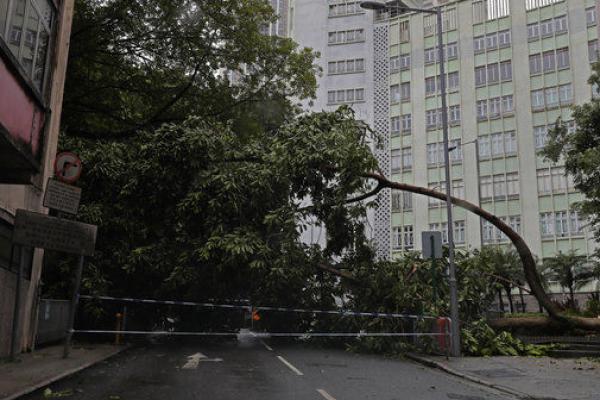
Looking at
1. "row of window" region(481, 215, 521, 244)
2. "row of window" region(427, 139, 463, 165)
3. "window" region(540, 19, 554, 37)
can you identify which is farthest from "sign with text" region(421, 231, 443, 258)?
"window" region(540, 19, 554, 37)

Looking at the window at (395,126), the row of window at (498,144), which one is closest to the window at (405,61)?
the window at (395,126)

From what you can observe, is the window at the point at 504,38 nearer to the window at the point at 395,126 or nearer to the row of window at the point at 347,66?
the window at the point at 395,126

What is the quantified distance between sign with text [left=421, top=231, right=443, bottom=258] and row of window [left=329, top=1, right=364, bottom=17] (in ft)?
160

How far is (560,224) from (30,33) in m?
45.1

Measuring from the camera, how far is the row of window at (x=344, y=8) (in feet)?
197

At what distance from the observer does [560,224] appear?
4619 centimetres

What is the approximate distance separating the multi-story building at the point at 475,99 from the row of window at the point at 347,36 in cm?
12

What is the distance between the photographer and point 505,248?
45469 millimetres

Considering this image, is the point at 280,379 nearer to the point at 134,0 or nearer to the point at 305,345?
the point at 305,345

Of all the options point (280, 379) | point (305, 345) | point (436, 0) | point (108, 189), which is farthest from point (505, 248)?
point (280, 379)

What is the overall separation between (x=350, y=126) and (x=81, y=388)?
1222 cm

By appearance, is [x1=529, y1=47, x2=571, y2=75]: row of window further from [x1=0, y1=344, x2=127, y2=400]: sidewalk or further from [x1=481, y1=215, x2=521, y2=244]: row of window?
[x1=0, y1=344, x2=127, y2=400]: sidewalk

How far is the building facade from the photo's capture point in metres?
7.84

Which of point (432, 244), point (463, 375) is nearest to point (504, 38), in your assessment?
point (432, 244)
